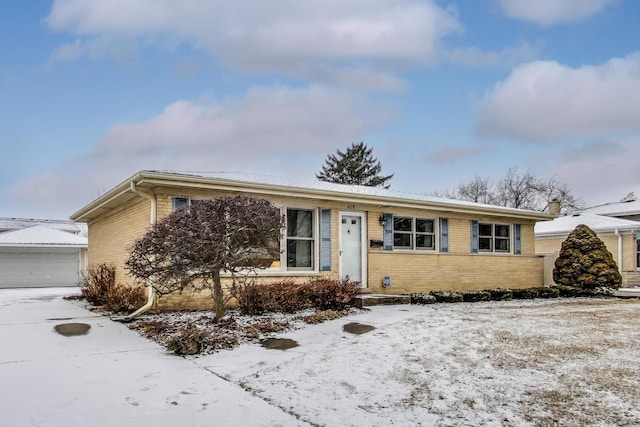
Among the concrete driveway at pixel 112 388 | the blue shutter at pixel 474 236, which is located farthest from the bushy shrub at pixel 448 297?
the concrete driveway at pixel 112 388

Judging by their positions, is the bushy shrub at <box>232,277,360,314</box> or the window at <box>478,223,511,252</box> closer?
the bushy shrub at <box>232,277,360,314</box>

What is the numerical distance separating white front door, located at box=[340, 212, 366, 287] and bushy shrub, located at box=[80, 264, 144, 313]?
4.92m

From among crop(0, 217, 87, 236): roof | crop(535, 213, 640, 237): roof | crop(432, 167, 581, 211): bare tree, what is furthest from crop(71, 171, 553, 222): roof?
crop(432, 167, 581, 211): bare tree

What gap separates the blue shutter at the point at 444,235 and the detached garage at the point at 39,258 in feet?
59.0

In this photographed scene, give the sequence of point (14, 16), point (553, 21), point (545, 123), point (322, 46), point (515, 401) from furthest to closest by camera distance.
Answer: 1. point (545, 123)
2. point (322, 46)
3. point (553, 21)
4. point (14, 16)
5. point (515, 401)

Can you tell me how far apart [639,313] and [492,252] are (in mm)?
5527

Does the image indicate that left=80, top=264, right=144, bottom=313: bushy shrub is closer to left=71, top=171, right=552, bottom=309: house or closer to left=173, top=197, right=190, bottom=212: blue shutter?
left=71, top=171, right=552, bottom=309: house

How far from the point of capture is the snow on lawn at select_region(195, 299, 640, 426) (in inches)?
157

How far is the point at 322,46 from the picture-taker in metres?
14.3

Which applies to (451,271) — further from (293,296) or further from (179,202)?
(179,202)

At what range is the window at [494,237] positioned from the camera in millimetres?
15336

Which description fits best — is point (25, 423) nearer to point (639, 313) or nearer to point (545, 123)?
point (639, 313)

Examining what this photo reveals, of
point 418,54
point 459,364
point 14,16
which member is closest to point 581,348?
point 459,364

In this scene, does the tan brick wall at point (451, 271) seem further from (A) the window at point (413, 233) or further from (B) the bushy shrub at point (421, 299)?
(B) the bushy shrub at point (421, 299)
